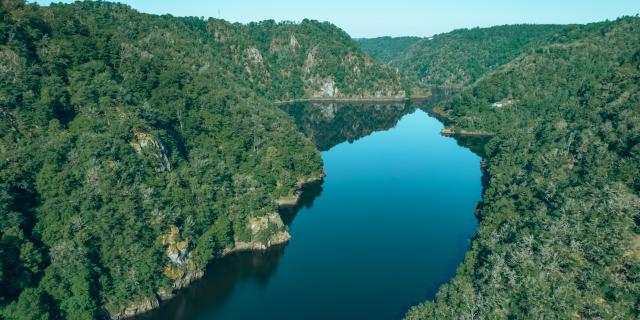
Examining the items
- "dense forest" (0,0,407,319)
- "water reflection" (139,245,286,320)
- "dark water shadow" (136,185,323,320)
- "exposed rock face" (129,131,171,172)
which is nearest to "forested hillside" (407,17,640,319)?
"dark water shadow" (136,185,323,320)

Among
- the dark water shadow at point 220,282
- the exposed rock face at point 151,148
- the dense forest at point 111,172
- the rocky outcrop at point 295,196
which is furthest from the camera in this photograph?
the rocky outcrop at point 295,196

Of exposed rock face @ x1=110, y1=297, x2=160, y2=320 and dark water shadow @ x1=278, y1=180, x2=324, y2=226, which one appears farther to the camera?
dark water shadow @ x1=278, y1=180, x2=324, y2=226

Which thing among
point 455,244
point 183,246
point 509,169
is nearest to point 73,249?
point 183,246

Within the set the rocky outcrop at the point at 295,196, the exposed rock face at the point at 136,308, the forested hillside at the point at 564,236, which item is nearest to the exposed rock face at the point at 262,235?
the exposed rock face at the point at 136,308

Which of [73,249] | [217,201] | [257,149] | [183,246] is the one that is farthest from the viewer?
[257,149]

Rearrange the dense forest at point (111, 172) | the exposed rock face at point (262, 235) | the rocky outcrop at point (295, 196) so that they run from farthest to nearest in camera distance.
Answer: the rocky outcrop at point (295, 196), the exposed rock face at point (262, 235), the dense forest at point (111, 172)

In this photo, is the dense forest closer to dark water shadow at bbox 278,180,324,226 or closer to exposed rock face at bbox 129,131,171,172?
exposed rock face at bbox 129,131,171,172

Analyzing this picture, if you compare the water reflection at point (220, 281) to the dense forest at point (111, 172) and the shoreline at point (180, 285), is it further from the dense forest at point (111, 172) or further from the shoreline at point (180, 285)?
the dense forest at point (111, 172)

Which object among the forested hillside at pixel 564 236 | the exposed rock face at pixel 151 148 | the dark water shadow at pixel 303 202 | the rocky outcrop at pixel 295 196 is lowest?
the dark water shadow at pixel 303 202

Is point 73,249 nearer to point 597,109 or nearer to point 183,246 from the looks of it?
point 183,246
